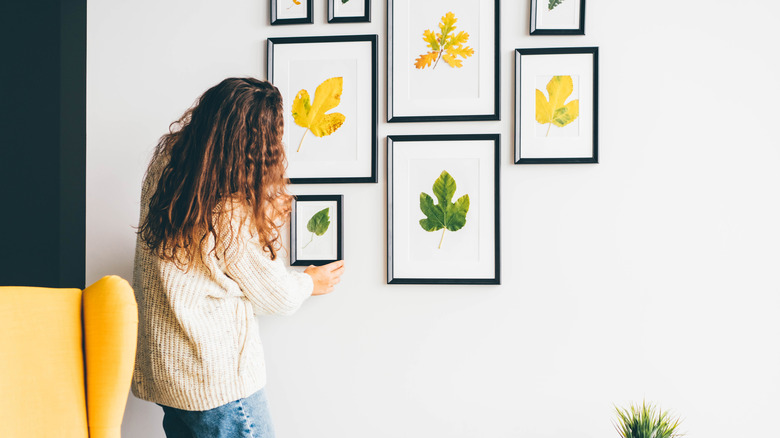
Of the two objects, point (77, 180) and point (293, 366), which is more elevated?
point (77, 180)

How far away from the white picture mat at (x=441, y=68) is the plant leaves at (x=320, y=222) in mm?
399

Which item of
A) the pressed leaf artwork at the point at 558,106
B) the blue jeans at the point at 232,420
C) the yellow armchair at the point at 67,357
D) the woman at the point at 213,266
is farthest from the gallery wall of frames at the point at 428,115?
the yellow armchair at the point at 67,357

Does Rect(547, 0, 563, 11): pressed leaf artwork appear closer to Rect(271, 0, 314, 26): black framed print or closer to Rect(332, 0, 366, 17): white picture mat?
Rect(332, 0, 366, 17): white picture mat

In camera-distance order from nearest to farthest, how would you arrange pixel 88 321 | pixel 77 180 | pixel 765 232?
pixel 88 321 < pixel 765 232 < pixel 77 180

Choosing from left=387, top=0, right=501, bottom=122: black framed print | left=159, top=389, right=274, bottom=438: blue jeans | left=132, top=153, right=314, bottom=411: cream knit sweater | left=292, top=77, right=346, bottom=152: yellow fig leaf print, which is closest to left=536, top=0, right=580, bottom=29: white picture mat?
left=387, top=0, right=501, bottom=122: black framed print

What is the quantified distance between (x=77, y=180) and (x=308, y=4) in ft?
3.20

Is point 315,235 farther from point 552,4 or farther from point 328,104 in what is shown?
point 552,4

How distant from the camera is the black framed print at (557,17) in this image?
56.9 inches

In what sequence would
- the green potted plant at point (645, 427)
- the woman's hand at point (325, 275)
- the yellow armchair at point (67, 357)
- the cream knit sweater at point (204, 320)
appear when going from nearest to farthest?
the yellow armchair at point (67, 357) < the cream knit sweater at point (204, 320) < the green potted plant at point (645, 427) < the woman's hand at point (325, 275)

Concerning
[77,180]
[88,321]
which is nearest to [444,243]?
[88,321]

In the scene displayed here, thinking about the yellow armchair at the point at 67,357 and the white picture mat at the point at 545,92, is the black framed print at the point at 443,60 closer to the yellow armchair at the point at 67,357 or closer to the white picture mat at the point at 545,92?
the white picture mat at the point at 545,92

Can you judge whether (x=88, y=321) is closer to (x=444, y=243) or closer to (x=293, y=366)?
(x=293, y=366)

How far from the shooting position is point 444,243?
1469mm

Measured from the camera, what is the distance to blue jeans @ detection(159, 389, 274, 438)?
109cm
